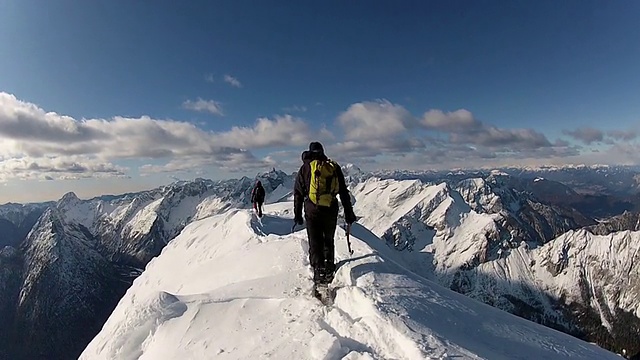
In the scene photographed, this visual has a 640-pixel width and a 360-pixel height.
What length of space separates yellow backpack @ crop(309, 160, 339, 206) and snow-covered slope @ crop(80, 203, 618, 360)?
2.07 metres

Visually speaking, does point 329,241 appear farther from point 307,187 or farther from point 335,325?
point 335,325

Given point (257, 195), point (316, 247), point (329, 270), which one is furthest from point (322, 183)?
point (257, 195)

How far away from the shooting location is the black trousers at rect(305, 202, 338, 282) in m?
10.6

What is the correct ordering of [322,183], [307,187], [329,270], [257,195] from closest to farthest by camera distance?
[322,183], [307,187], [329,270], [257,195]

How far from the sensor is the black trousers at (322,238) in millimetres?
10640

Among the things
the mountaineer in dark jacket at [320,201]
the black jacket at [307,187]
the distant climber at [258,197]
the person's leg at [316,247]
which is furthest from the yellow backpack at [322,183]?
the distant climber at [258,197]

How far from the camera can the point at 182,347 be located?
8781 millimetres

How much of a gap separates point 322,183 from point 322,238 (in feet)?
5.38

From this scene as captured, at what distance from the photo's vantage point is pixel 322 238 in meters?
A: 11.0

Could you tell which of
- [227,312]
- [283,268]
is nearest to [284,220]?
[283,268]

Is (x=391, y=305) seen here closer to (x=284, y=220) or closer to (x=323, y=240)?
(x=323, y=240)

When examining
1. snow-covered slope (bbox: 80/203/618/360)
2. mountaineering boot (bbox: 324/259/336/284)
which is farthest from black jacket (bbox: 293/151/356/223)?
snow-covered slope (bbox: 80/203/618/360)

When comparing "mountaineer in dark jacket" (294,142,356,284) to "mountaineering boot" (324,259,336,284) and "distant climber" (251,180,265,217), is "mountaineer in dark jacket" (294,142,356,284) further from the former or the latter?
"distant climber" (251,180,265,217)

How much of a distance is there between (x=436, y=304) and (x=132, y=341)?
24.0 feet
